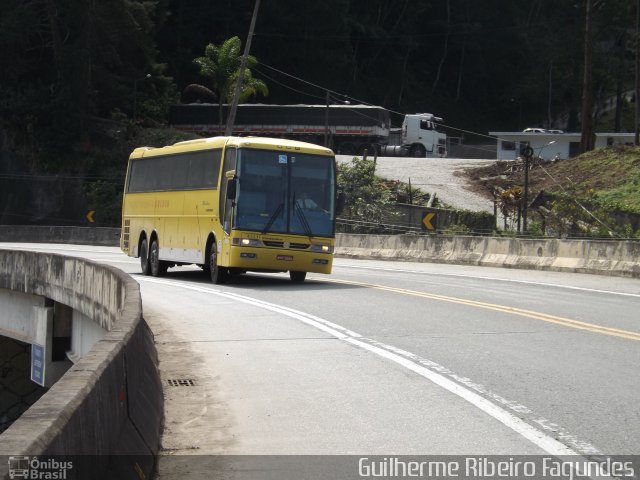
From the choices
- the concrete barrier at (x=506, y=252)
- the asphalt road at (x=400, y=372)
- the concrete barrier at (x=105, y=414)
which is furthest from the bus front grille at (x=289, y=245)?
the concrete barrier at (x=105, y=414)

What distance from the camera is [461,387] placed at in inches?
399

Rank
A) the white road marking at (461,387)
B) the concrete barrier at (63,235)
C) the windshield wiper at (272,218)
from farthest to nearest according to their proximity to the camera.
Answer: the concrete barrier at (63,235) → the windshield wiper at (272,218) → the white road marking at (461,387)

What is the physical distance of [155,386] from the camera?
9078 millimetres

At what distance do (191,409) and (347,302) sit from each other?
10.3 m

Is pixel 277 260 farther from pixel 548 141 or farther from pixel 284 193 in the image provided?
pixel 548 141

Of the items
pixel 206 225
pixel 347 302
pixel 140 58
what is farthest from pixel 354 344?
pixel 140 58

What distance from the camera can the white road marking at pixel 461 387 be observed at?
767 centimetres

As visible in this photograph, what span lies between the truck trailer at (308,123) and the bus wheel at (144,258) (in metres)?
50.3

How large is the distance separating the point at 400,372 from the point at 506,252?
2170 cm

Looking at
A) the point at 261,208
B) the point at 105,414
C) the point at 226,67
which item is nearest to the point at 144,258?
the point at 261,208

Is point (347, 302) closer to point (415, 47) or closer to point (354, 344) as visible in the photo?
point (354, 344)

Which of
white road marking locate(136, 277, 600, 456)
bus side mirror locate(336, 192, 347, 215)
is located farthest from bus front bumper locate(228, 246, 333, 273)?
white road marking locate(136, 277, 600, 456)

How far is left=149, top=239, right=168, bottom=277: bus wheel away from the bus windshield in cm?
544

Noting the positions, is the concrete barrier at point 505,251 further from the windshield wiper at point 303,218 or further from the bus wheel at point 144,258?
the bus wheel at point 144,258
